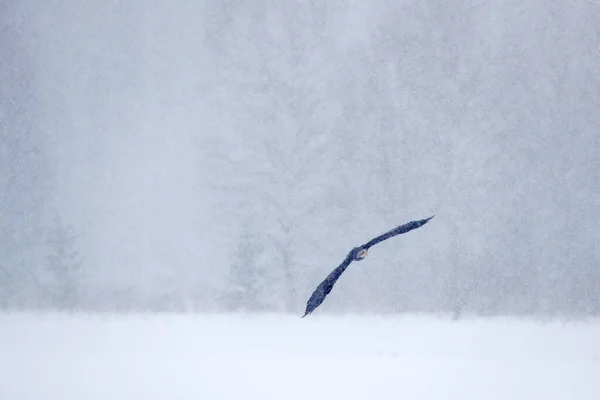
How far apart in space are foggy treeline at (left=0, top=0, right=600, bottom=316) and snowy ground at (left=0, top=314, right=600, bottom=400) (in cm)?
291

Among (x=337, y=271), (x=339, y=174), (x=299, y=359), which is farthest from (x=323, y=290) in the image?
(x=339, y=174)

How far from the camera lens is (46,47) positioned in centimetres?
3098

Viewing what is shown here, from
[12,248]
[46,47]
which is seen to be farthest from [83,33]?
[12,248]

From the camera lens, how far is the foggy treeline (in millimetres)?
19359

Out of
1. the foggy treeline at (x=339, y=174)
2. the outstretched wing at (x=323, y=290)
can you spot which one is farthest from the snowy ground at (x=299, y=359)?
the outstretched wing at (x=323, y=290)

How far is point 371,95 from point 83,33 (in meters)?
16.2

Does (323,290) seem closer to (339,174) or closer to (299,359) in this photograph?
(299,359)

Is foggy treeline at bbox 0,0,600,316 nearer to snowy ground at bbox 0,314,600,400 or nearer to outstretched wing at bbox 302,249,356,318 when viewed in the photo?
snowy ground at bbox 0,314,600,400

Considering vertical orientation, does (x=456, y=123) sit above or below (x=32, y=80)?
below

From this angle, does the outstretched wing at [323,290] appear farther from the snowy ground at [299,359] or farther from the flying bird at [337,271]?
the snowy ground at [299,359]

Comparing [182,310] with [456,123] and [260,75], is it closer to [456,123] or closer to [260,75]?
[260,75]

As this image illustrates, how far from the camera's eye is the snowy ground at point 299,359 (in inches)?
412

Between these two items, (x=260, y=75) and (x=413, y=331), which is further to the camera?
(x=260, y=75)

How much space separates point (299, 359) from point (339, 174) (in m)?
9.55
